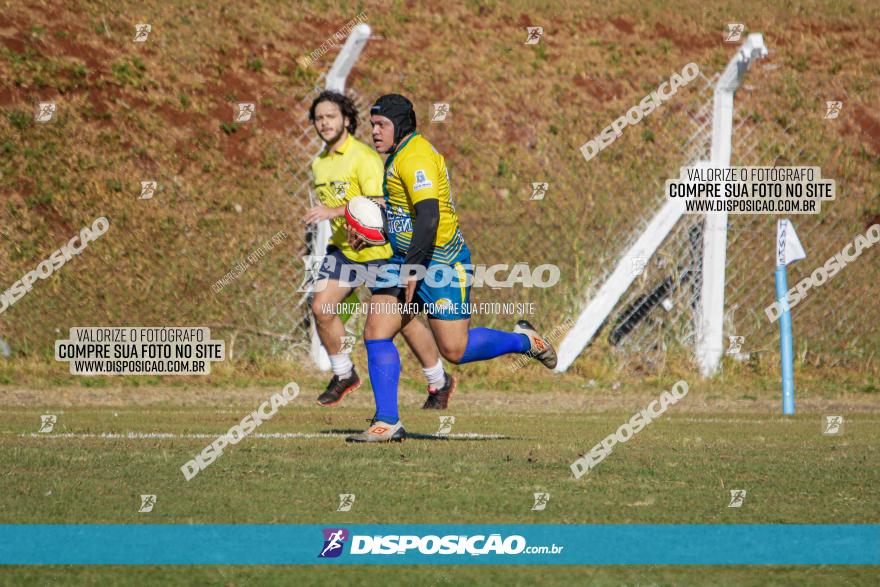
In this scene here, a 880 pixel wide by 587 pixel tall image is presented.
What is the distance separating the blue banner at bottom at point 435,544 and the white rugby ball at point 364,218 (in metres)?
4.30

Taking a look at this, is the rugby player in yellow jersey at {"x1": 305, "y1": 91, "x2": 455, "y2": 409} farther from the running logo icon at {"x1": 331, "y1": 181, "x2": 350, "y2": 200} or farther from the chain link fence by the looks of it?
the chain link fence

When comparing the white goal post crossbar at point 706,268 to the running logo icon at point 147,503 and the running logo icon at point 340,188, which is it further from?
the running logo icon at point 147,503

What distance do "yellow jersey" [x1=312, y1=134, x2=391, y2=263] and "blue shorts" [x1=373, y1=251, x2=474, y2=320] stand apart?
1.66 metres

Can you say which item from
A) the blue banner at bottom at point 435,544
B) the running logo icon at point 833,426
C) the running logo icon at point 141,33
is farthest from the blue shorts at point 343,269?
the running logo icon at point 141,33

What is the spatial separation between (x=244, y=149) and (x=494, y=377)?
25.6 feet

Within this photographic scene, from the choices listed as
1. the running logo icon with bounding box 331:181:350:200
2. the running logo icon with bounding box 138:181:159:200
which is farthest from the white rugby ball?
the running logo icon with bounding box 138:181:159:200

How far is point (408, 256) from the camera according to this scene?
7.83m

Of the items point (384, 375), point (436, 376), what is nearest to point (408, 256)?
point (384, 375)

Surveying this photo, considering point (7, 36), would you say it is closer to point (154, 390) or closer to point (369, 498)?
point (154, 390)

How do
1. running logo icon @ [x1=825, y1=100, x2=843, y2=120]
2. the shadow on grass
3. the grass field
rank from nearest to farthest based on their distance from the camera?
the grass field → the shadow on grass → running logo icon @ [x1=825, y1=100, x2=843, y2=120]

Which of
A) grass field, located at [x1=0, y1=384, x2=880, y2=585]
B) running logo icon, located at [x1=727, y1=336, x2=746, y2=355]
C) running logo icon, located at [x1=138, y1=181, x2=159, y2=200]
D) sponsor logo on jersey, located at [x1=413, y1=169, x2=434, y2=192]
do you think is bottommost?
grass field, located at [x1=0, y1=384, x2=880, y2=585]

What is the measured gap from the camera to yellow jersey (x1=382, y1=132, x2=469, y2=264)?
7926mm

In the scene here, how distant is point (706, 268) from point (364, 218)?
4937 mm

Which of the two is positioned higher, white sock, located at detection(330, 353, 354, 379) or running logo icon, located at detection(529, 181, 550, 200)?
running logo icon, located at detection(529, 181, 550, 200)
